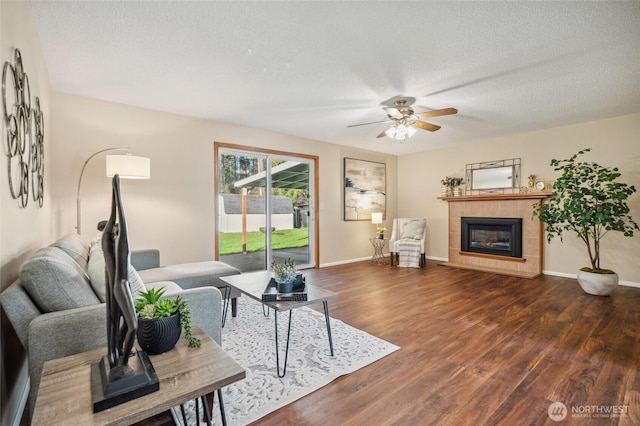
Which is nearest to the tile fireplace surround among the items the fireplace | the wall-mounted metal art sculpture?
the fireplace

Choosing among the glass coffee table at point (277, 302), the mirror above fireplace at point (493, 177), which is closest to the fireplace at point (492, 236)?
the mirror above fireplace at point (493, 177)

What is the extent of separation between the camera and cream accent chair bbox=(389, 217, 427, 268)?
5.87 metres

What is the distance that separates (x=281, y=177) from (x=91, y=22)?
3.29 m

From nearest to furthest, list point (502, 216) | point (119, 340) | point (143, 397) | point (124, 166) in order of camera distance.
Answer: point (143, 397) < point (119, 340) < point (124, 166) < point (502, 216)

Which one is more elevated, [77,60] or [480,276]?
[77,60]

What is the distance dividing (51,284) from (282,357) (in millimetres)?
1474

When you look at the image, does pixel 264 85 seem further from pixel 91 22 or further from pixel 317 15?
pixel 91 22

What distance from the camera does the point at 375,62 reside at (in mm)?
2645

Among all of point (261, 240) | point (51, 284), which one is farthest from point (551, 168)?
point (51, 284)

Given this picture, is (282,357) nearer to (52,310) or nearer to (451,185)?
(52,310)

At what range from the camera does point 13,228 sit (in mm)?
1598

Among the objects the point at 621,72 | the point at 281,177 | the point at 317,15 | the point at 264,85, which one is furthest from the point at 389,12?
the point at 281,177

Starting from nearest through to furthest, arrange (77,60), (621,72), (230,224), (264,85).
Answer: (77,60), (621,72), (264,85), (230,224)

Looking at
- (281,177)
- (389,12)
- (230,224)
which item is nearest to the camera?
(389,12)
